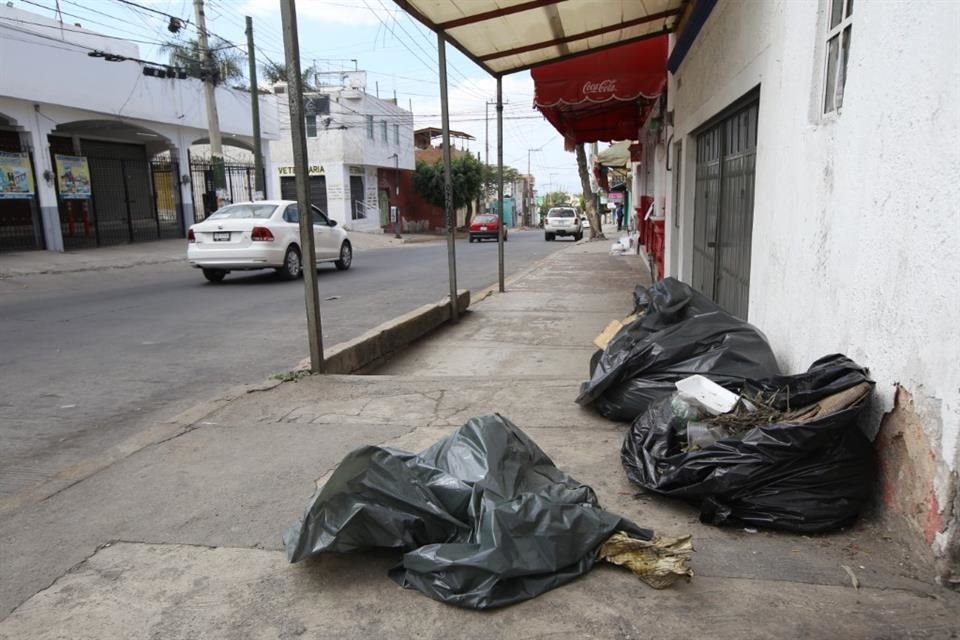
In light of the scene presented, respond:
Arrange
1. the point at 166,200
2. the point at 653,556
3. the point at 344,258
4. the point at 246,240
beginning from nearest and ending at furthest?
the point at 653,556, the point at 246,240, the point at 344,258, the point at 166,200

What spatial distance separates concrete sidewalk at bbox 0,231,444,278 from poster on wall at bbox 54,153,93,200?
68.4 inches

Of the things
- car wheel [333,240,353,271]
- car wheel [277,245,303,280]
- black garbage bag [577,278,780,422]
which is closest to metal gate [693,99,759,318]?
black garbage bag [577,278,780,422]

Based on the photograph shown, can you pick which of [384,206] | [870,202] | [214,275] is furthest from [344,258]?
[384,206]

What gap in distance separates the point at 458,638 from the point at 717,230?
496cm

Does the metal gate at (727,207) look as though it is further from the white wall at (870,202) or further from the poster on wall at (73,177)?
the poster on wall at (73,177)

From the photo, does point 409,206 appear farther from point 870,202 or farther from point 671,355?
point 870,202

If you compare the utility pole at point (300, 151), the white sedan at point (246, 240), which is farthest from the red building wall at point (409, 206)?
the utility pole at point (300, 151)

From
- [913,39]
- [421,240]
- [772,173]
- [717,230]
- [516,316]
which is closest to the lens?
[913,39]

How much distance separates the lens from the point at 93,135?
2186 centimetres

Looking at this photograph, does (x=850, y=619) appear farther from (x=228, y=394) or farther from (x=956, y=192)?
(x=228, y=394)

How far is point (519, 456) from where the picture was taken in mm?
2795

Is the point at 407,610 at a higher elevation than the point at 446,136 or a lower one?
lower

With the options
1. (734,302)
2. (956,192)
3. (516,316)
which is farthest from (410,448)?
(516,316)

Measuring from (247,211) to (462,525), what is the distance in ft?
38.0
